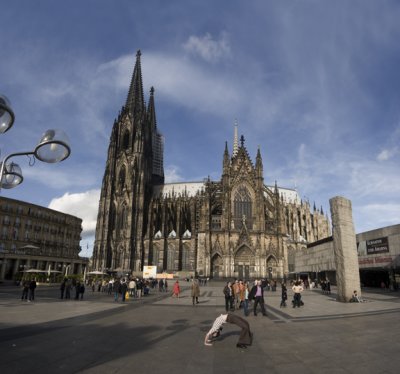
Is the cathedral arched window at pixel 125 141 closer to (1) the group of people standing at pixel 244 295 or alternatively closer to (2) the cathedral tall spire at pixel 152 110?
(2) the cathedral tall spire at pixel 152 110

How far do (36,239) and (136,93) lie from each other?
40.1m

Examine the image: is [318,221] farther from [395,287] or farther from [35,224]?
[35,224]

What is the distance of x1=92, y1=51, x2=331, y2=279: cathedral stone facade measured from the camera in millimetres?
51781

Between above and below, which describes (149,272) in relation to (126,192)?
below

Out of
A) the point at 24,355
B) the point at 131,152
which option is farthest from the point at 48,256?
the point at 24,355

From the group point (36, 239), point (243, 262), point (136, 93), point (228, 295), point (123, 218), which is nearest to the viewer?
point (228, 295)

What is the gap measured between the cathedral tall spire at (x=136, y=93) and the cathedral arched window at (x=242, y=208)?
33902mm

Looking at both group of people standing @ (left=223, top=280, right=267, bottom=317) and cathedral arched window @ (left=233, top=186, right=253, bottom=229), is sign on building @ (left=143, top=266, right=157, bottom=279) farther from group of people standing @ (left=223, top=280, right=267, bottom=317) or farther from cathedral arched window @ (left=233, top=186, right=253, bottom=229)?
cathedral arched window @ (left=233, top=186, right=253, bottom=229)

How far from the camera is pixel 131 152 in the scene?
68562mm

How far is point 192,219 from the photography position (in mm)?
58750

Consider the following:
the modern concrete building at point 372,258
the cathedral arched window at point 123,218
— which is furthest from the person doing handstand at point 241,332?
the cathedral arched window at point 123,218

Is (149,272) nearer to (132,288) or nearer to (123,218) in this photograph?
(132,288)

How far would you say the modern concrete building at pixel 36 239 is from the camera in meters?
50.4

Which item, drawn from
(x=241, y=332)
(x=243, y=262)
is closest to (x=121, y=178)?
(x=243, y=262)
